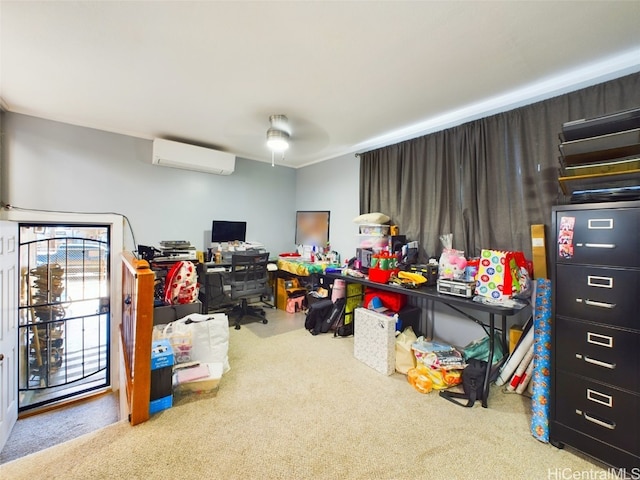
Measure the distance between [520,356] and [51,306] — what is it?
16.4 feet

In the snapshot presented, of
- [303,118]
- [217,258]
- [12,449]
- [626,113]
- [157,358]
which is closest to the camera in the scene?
[626,113]

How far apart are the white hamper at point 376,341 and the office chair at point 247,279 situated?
1541 millimetres

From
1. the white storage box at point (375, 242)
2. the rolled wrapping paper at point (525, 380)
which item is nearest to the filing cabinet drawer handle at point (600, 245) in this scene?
the rolled wrapping paper at point (525, 380)

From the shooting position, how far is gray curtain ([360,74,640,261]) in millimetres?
2096

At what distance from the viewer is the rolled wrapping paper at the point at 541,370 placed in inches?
63.1

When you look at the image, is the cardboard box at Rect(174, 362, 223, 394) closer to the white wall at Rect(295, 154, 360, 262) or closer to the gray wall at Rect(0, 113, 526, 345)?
the gray wall at Rect(0, 113, 526, 345)

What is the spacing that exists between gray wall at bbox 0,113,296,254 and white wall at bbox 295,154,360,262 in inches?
27.0

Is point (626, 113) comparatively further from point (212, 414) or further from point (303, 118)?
point (212, 414)

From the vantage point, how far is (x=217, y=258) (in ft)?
13.0

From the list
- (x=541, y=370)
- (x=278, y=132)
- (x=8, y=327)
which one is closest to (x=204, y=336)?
(x=8, y=327)

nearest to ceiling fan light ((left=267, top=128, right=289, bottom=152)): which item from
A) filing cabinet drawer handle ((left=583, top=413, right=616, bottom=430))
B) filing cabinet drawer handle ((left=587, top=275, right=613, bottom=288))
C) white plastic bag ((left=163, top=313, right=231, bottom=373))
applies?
white plastic bag ((left=163, top=313, right=231, bottom=373))

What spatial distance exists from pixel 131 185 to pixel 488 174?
13.6 ft

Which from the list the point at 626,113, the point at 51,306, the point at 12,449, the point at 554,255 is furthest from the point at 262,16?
the point at 51,306

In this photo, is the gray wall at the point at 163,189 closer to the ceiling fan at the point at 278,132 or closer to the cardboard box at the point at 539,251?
the cardboard box at the point at 539,251
